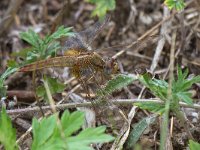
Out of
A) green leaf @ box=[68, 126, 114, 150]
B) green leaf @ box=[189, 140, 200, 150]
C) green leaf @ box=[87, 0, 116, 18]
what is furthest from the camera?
green leaf @ box=[87, 0, 116, 18]

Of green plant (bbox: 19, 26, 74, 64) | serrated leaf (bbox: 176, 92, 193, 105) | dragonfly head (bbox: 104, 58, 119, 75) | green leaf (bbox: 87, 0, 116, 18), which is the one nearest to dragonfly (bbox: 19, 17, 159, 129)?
dragonfly head (bbox: 104, 58, 119, 75)

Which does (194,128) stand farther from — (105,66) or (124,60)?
(124,60)

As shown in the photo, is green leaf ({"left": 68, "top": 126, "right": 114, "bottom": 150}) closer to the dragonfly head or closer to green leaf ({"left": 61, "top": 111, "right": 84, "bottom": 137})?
green leaf ({"left": 61, "top": 111, "right": 84, "bottom": 137})

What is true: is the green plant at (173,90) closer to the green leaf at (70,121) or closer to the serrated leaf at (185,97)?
the serrated leaf at (185,97)

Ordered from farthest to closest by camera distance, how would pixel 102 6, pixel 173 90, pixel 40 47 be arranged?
pixel 102 6 < pixel 40 47 < pixel 173 90

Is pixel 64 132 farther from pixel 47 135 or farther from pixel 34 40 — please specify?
pixel 34 40

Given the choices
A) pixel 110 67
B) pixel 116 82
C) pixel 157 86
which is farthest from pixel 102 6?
pixel 157 86
